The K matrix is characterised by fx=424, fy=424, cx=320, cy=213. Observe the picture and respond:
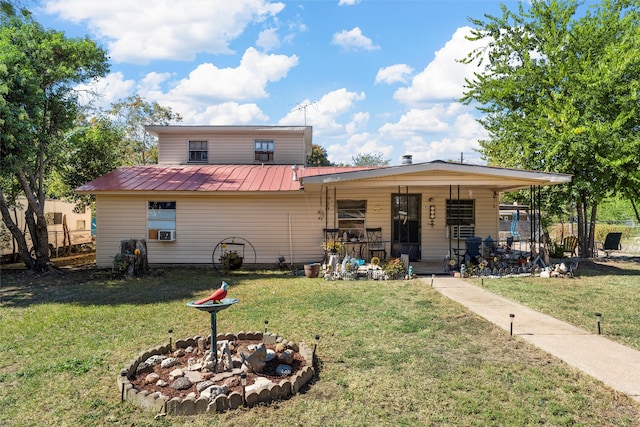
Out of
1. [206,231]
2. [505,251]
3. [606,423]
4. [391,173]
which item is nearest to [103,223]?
[206,231]

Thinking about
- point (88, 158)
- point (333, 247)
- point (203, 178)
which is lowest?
point (333, 247)

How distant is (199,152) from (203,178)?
10.2 feet

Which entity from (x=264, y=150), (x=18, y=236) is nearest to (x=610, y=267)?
(x=264, y=150)

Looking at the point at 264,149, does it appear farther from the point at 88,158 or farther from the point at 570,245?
the point at 570,245

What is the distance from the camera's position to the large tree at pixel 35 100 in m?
9.63

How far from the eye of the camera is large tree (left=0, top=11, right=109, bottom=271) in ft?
31.6

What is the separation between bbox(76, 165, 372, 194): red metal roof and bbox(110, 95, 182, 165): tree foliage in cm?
1573

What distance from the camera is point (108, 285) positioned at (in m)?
9.98

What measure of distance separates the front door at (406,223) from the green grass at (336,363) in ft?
14.7

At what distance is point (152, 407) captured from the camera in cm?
364

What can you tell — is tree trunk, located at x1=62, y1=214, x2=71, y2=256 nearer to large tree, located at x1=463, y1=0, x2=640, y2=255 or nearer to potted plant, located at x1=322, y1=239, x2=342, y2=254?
potted plant, located at x1=322, y1=239, x2=342, y2=254

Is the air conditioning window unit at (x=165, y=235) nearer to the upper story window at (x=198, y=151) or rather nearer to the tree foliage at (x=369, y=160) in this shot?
the upper story window at (x=198, y=151)

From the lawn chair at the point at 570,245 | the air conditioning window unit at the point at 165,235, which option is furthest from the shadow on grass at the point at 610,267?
the air conditioning window unit at the point at 165,235

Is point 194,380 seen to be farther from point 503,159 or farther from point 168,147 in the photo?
point 503,159
